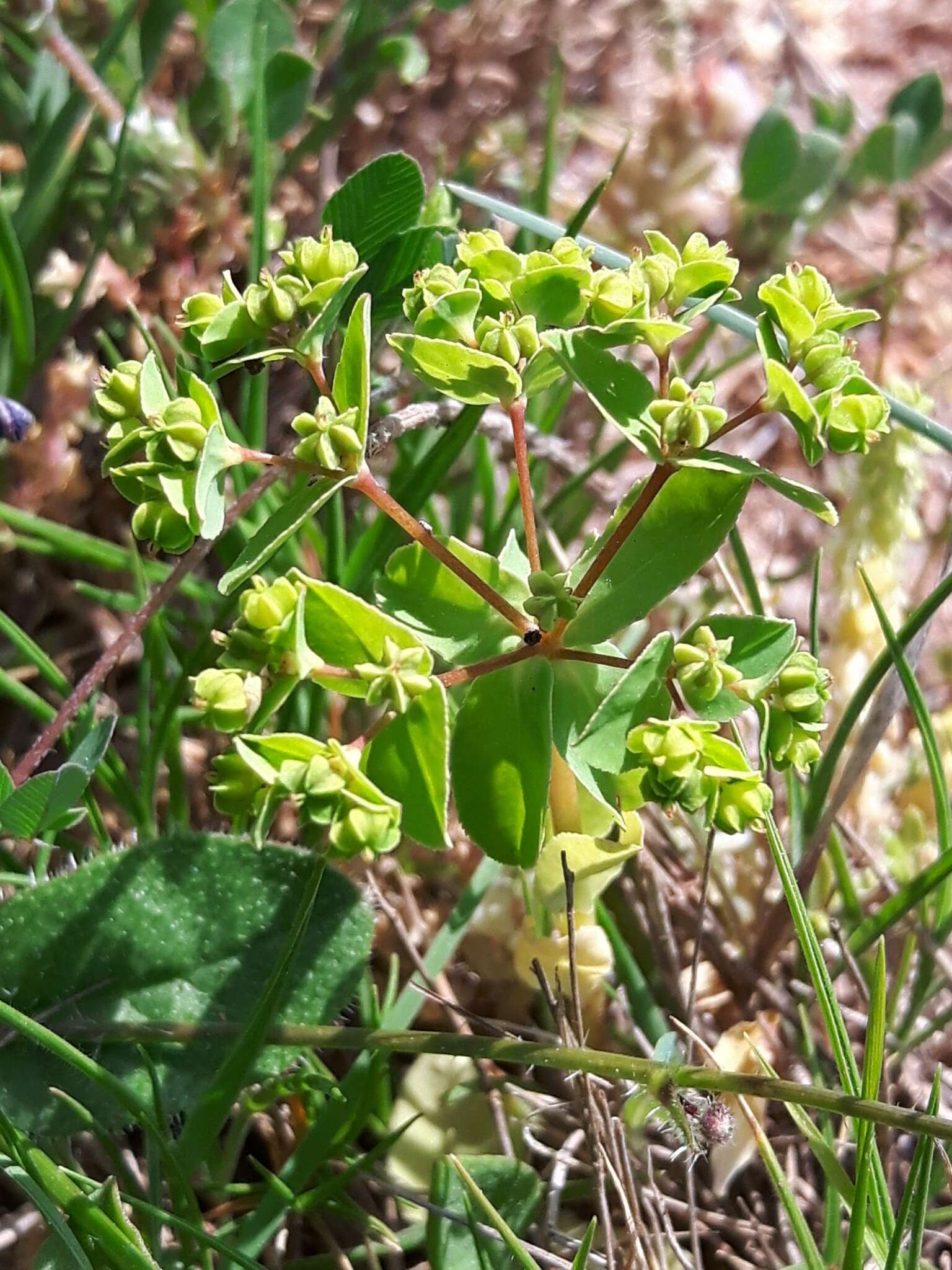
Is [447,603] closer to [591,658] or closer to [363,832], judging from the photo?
[591,658]

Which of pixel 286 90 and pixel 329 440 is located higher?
pixel 286 90

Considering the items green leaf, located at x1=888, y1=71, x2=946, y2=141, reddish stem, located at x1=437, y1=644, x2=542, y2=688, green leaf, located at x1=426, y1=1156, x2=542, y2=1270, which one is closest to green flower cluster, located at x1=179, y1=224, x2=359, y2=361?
reddish stem, located at x1=437, y1=644, x2=542, y2=688

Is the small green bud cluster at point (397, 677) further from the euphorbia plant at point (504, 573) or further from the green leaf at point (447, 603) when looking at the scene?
the green leaf at point (447, 603)

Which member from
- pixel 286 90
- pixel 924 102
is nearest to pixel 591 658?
pixel 286 90

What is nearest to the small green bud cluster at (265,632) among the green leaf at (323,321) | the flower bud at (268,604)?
the flower bud at (268,604)

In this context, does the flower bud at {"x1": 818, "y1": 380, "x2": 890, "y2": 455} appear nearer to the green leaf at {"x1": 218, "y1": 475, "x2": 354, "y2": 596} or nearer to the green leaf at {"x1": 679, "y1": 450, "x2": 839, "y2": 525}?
the green leaf at {"x1": 679, "y1": 450, "x2": 839, "y2": 525}
